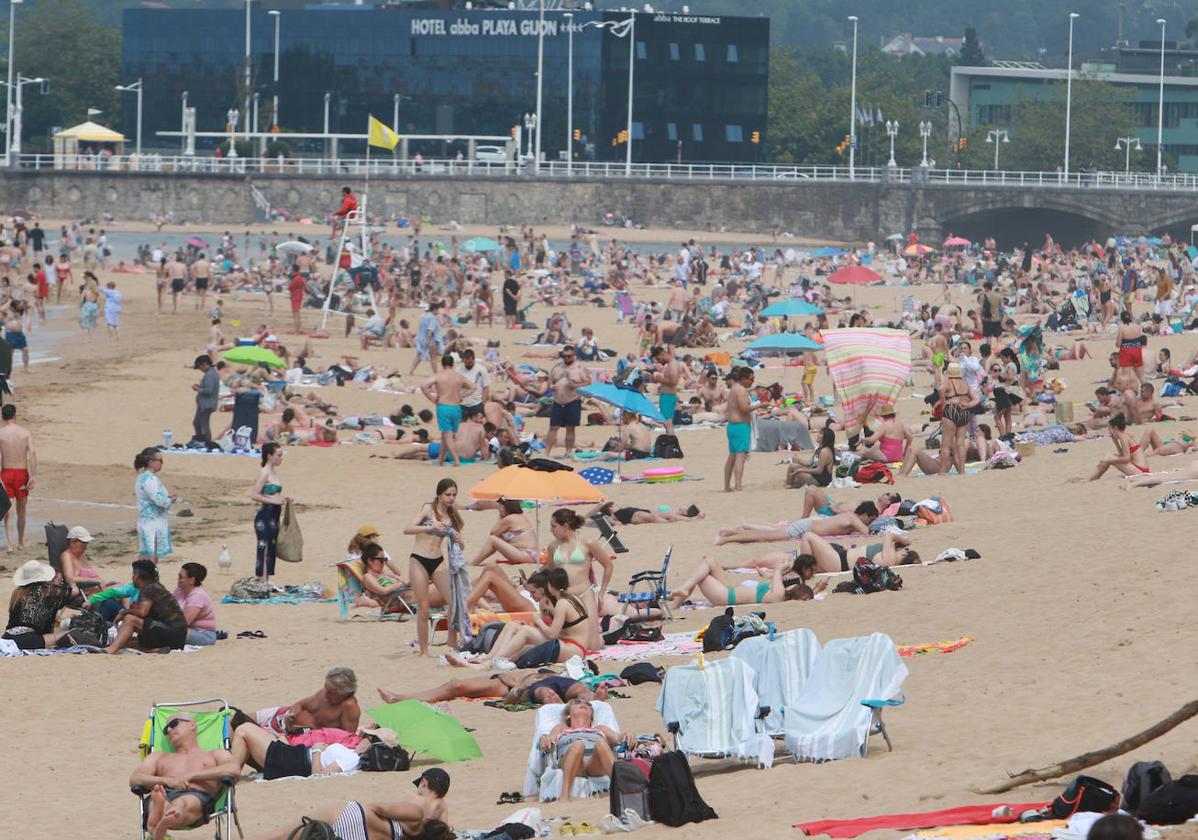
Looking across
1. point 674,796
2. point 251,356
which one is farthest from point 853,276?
point 674,796

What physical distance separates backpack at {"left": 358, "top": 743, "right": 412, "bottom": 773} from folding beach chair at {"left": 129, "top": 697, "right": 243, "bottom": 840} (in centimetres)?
68

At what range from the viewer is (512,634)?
11344mm

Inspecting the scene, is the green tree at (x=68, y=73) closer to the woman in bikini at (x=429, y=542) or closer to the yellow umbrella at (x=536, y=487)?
the yellow umbrella at (x=536, y=487)

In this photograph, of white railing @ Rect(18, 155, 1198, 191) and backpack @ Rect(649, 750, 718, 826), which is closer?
backpack @ Rect(649, 750, 718, 826)

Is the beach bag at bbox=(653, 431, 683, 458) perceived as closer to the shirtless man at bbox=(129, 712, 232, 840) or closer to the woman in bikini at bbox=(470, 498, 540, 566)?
the woman in bikini at bbox=(470, 498, 540, 566)

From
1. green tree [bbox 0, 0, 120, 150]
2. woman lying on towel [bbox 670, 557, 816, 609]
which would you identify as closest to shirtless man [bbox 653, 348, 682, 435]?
woman lying on towel [bbox 670, 557, 816, 609]

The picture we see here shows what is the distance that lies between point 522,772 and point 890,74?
124649mm

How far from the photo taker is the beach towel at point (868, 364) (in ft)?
60.3

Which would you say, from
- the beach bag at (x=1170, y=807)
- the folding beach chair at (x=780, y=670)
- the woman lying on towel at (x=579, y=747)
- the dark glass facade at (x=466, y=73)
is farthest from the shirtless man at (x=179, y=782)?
the dark glass facade at (x=466, y=73)

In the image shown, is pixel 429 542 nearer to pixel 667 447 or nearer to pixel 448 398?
pixel 448 398

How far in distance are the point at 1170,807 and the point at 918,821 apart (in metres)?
0.93

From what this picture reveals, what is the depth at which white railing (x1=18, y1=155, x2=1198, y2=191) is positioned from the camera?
66.9 m

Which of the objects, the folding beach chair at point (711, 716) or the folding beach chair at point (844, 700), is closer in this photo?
the folding beach chair at point (844, 700)

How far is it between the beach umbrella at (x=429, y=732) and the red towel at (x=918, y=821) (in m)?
2.41
